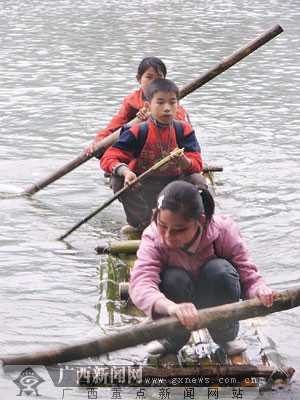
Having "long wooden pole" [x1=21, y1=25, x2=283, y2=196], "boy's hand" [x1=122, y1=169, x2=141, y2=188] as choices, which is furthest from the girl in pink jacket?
"long wooden pole" [x1=21, y1=25, x2=283, y2=196]

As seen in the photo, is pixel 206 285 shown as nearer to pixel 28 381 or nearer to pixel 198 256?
pixel 198 256

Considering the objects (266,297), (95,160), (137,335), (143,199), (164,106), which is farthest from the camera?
(95,160)

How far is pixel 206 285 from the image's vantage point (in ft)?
16.0

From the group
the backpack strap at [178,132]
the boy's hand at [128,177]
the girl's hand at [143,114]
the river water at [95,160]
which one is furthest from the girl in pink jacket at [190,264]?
the girl's hand at [143,114]

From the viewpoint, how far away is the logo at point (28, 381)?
5094 millimetres

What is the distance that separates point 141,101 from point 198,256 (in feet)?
12.4

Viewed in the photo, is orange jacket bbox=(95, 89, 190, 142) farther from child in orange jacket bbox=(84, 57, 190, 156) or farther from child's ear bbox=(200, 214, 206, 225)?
child's ear bbox=(200, 214, 206, 225)

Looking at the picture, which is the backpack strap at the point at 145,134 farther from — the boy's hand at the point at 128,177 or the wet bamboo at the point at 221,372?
the wet bamboo at the point at 221,372

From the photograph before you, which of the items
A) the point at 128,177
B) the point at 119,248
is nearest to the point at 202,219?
the point at 119,248

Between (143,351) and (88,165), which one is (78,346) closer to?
(143,351)

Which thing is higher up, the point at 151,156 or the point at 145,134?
the point at 145,134

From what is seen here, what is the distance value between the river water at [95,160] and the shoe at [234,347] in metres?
0.32

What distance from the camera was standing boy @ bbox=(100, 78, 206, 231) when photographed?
709 cm

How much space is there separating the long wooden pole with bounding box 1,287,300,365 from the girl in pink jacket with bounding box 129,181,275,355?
24cm
